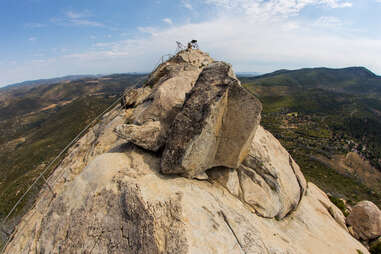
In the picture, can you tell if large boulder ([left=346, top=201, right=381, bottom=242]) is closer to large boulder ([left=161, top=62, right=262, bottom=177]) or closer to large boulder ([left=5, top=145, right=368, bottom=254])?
large boulder ([left=5, top=145, right=368, bottom=254])

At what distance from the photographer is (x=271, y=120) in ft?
650

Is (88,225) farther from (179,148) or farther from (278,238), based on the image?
(278,238)

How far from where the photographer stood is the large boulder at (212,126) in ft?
39.1

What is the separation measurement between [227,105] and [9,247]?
19508 millimetres

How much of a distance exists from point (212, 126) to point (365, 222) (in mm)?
27300

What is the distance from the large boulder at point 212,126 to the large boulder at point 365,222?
22.8 meters

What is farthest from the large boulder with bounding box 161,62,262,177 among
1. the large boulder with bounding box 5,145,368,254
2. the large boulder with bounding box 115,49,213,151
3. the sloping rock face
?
the large boulder with bounding box 115,49,213,151

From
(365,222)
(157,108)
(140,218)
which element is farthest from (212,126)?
(365,222)

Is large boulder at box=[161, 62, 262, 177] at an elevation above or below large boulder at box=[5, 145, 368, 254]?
above

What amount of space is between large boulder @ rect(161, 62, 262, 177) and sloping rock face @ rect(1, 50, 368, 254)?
0.27 ft

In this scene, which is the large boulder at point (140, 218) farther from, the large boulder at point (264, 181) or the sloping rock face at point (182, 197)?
the large boulder at point (264, 181)

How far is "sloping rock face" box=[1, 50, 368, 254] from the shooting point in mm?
9133

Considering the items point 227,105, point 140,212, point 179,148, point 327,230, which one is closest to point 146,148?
point 179,148

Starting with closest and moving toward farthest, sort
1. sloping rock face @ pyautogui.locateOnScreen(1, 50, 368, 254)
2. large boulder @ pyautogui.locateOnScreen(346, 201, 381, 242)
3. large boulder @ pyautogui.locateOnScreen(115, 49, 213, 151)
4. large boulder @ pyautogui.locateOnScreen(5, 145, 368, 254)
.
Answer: large boulder @ pyautogui.locateOnScreen(5, 145, 368, 254)
sloping rock face @ pyautogui.locateOnScreen(1, 50, 368, 254)
large boulder @ pyautogui.locateOnScreen(115, 49, 213, 151)
large boulder @ pyautogui.locateOnScreen(346, 201, 381, 242)
